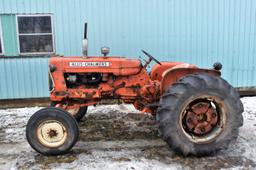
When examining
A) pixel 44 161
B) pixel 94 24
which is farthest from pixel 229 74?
pixel 44 161

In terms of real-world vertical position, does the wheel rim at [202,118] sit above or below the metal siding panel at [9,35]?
below

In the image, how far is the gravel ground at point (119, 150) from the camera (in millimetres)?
3500

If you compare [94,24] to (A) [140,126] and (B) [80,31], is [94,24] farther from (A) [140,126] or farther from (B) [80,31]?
(A) [140,126]

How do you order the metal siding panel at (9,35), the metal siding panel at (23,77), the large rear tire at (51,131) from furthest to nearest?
the metal siding panel at (23,77)
the metal siding panel at (9,35)
the large rear tire at (51,131)

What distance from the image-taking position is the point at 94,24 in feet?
21.8

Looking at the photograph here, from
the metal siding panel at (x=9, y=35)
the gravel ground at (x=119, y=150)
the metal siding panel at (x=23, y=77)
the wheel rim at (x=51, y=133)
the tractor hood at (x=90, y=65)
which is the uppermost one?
the metal siding panel at (x=9, y=35)

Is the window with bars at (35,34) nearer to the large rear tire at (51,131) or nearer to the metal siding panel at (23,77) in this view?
the metal siding panel at (23,77)

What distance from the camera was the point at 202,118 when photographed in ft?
12.3

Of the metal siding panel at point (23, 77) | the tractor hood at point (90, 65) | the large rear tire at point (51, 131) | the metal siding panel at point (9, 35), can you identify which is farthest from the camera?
the metal siding panel at point (23, 77)

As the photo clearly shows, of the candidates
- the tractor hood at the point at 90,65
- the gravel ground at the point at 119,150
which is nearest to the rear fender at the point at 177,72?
the tractor hood at the point at 90,65

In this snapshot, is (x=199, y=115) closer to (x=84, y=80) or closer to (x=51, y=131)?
(x=84, y=80)

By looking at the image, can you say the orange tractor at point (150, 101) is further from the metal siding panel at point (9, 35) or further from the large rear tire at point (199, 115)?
the metal siding panel at point (9, 35)

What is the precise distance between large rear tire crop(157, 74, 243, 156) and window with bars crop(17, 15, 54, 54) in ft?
13.4

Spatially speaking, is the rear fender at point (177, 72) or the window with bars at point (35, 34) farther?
the window with bars at point (35, 34)
